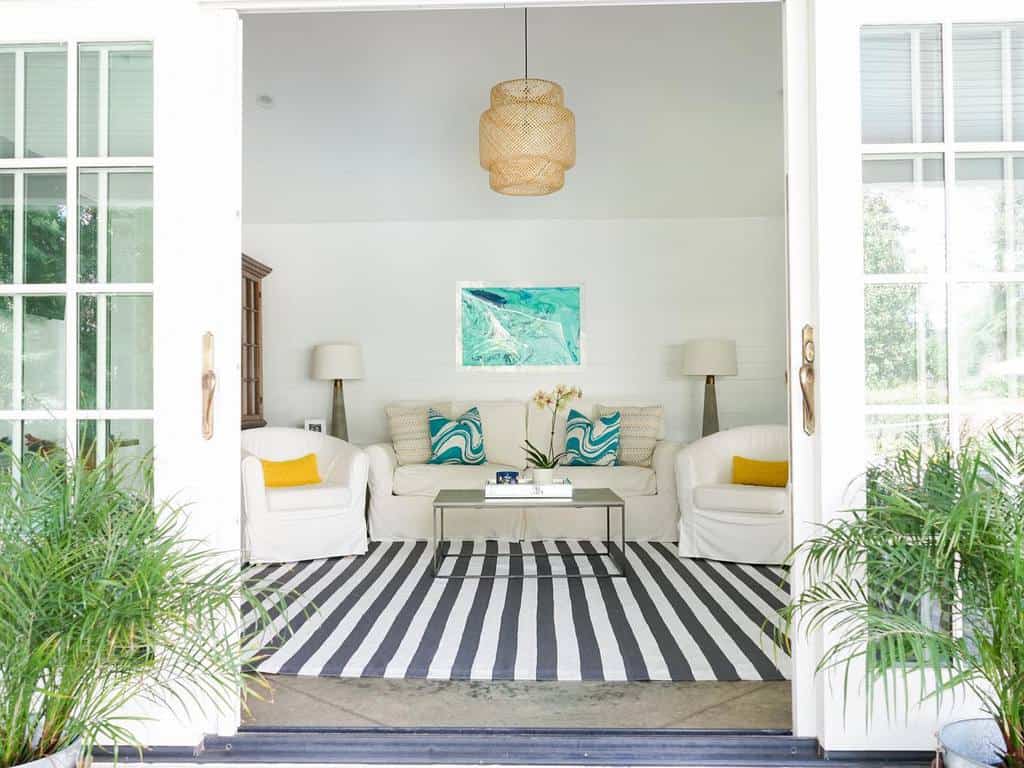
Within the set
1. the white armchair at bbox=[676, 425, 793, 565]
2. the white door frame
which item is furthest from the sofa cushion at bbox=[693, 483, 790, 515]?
the white door frame

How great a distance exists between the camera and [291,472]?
518 cm

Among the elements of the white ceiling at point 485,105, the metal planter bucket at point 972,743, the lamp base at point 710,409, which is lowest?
the metal planter bucket at point 972,743

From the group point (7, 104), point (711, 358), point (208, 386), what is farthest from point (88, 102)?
point (711, 358)

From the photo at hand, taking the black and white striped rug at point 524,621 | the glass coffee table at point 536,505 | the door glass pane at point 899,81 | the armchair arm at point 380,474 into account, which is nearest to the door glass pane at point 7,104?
the black and white striped rug at point 524,621

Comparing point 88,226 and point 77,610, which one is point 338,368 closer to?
point 88,226

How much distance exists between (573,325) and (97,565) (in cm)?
500

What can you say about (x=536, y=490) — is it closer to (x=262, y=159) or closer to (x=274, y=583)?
(x=274, y=583)

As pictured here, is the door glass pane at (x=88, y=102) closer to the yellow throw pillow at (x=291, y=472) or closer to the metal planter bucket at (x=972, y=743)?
the metal planter bucket at (x=972, y=743)

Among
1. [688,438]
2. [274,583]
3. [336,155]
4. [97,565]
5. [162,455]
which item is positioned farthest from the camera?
[688,438]

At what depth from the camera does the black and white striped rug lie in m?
3.04

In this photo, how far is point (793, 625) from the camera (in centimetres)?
238

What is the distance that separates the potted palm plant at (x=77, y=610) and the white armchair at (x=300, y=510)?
2.76 metres

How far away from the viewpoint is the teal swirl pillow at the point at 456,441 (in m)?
5.89

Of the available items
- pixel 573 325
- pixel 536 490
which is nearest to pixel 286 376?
pixel 573 325
